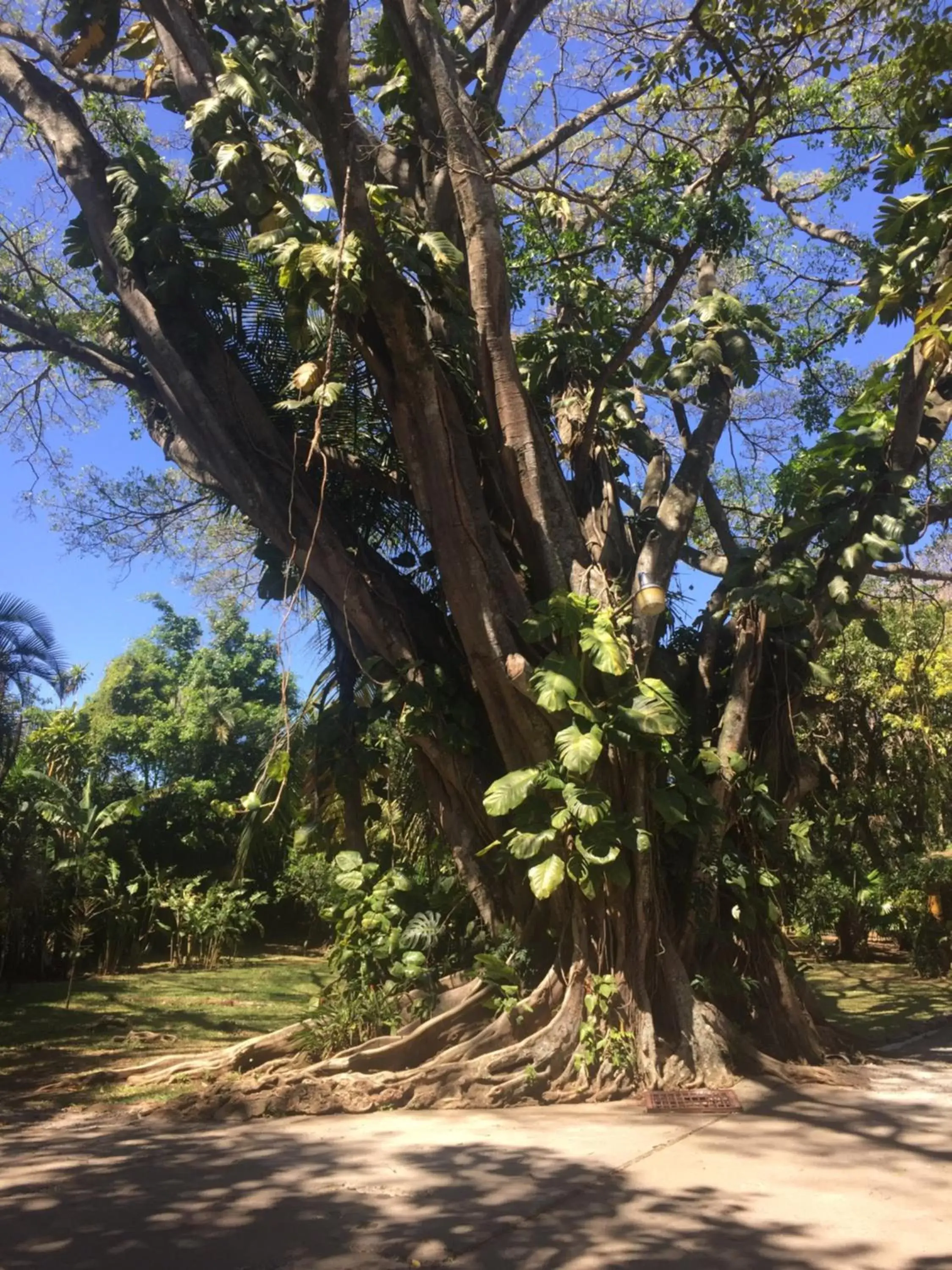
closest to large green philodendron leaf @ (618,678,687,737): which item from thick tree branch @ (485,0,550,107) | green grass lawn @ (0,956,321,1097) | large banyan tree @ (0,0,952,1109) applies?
large banyan tree @ (0,0,952,1109)

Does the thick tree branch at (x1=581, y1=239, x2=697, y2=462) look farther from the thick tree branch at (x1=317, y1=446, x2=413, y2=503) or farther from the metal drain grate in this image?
the metal drain grate

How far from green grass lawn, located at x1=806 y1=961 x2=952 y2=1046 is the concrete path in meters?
3.79

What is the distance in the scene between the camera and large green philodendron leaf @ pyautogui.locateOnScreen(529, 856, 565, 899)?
22.8 ft

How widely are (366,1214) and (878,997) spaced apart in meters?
9.59

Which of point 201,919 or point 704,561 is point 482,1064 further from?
point 201,919

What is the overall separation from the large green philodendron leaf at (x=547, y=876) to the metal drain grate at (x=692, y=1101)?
143 centimetres

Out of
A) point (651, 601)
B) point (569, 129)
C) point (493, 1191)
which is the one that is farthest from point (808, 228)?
point (493, 1191)

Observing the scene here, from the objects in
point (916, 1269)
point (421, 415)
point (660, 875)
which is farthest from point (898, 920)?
point (916, 1269)

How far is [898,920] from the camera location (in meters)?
14.5

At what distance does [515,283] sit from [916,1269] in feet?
31.4

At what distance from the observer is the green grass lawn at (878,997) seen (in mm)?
10258

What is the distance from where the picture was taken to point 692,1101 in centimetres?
664

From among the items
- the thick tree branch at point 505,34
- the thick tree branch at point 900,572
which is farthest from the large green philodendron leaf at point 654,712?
the thick tree branch at point 505,34

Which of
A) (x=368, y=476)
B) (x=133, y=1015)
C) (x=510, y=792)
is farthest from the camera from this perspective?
(x=133, y=1015)
